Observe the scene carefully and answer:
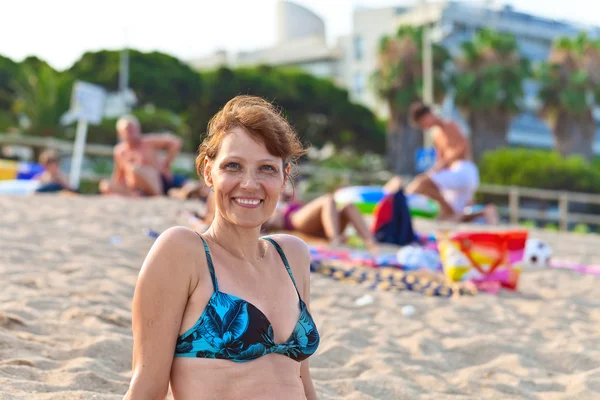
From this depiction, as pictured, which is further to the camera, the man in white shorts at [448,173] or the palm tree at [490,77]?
the palm tree at [490,77]

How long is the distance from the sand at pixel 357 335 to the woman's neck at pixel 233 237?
855 millimetres

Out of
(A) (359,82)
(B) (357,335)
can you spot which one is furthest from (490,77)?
(B) (357,335)

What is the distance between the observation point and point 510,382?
3104 mm

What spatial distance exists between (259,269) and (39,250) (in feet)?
11.4

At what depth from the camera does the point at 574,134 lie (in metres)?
32.6

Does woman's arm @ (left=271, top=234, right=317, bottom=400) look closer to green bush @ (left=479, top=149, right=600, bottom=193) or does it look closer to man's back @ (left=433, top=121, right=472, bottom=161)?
man's back @ (left=433, top=121, right=472, bottom=161)

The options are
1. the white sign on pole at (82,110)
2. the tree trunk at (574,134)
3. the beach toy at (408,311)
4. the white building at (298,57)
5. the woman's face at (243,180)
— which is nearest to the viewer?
the woman's face at (243,180)

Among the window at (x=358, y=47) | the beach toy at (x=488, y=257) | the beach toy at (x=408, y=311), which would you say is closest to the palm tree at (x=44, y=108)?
the beach toy at (x=488, y=257)

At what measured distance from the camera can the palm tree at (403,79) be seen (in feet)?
101

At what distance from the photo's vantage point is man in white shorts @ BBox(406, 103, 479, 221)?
29.5 ft

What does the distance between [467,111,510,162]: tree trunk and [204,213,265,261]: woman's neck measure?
102 ft

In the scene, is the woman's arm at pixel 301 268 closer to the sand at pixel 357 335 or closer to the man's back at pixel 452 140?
the sand at pixel 357 335

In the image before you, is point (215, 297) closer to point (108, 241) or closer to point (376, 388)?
point (376, 388)

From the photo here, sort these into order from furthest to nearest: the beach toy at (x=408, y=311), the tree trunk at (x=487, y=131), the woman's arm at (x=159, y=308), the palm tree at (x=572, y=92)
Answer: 1. the tree trunk at (x=487, y=131)
2. the palm tree at (x=572, y=92)
3. the beach toy at (x=408, y=311)
4. the woman's arm at (x=159, y=308)
